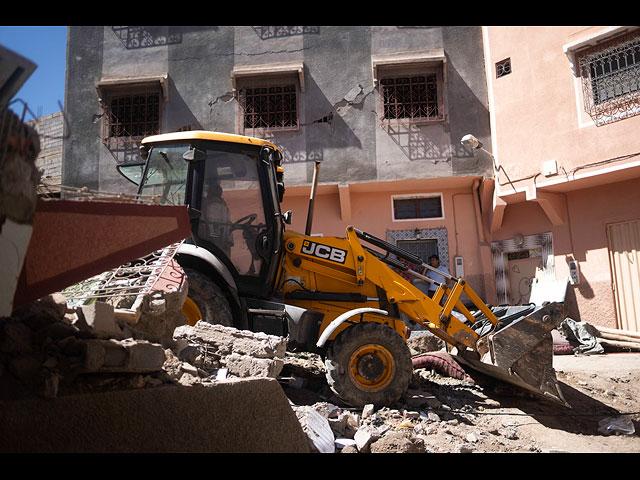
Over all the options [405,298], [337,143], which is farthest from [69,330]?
[337,143]

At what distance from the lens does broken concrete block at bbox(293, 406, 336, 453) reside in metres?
3.26

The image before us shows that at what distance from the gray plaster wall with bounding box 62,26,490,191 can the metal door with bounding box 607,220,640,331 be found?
3.06 metres

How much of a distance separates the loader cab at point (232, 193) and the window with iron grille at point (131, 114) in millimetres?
7962

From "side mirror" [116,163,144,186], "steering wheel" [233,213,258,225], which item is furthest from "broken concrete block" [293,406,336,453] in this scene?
"side mirror" [116,163,144,186]

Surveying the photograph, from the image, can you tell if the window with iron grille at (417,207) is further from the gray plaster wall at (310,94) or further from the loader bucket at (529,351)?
the loader bucket at (529,351)

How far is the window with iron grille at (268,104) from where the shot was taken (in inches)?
489

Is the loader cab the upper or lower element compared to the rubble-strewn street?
upper

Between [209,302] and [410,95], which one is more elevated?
[410,95]

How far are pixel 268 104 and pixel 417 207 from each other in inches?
171

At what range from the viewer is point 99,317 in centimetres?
270

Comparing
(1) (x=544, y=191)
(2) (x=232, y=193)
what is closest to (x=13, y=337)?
(2) (x=232, y=193)

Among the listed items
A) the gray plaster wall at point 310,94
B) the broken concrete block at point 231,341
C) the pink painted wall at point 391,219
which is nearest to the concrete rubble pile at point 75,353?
the broken concrete block at point 231,341

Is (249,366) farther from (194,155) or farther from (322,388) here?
(194,155)

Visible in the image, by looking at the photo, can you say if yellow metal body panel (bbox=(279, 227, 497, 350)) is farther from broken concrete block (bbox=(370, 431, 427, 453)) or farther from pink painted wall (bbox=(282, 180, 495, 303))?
pink painted wall (bbox=(282, 180, 495, 303))
